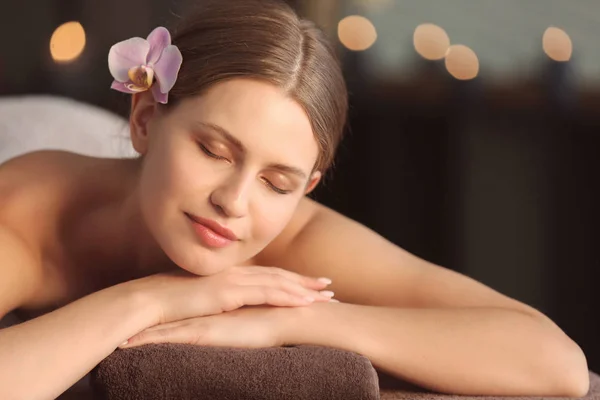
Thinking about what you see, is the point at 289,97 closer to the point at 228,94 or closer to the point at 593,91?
the point at 228,94

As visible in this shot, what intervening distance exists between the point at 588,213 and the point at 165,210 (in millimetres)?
1666

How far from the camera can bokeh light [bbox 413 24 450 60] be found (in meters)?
2.72

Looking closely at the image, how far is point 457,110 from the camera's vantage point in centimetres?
264

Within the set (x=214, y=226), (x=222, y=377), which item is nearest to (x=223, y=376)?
(x=222, y=377)

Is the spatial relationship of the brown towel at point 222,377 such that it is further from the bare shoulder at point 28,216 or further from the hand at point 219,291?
the bare shoulder at point 28,216

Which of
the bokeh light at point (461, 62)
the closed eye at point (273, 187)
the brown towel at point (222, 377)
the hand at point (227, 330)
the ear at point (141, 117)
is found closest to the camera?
the brown towel at point (222, 377)

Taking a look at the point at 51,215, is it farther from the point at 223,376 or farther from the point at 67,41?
the point at 67,41

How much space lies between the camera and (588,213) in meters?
2.52

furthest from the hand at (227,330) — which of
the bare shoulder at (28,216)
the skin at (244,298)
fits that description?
the bare shoulder at (28,216)

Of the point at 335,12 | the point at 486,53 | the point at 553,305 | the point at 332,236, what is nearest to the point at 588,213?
the point at 553,305

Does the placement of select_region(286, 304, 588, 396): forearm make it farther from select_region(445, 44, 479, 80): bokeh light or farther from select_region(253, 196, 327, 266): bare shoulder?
select_region(445, 44, 479, 80): bokeh light

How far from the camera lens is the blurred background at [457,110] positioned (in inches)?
101

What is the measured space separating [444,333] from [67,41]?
178 cm

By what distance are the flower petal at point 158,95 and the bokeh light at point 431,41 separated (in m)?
1.55
